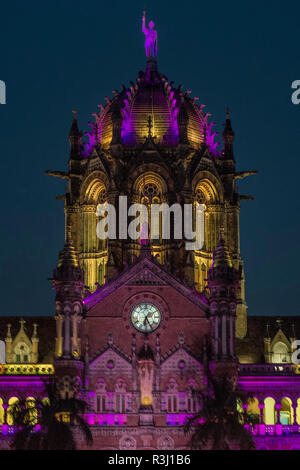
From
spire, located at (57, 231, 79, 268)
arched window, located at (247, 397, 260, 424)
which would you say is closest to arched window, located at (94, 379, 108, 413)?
spire, located at (57, 231, 79, 268)

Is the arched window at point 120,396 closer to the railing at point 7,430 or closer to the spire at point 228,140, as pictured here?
the railing at point 7,430

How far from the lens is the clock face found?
303 feet

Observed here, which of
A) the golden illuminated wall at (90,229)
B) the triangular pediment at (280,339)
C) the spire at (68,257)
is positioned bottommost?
the triangular pediment at (280,339)

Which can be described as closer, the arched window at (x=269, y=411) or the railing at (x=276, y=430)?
the railing at (x=276, y=430)

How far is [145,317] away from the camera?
92.5 metres

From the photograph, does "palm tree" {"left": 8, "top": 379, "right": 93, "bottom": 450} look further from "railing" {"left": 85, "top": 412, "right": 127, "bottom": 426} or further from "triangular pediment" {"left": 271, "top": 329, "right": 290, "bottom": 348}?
"triangular pediment" {"left": 271, "top": 329, "right": 290, "bottom": 348}

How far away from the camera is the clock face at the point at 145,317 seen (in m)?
92.4

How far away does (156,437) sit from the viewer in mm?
89500

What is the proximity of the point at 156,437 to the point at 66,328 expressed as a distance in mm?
9567

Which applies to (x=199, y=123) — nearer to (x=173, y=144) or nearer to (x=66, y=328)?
(x=173, y=144)

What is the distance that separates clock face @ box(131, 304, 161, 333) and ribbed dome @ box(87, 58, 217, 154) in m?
15.2

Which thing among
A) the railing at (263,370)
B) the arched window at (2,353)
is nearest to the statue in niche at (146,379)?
the railing at (263,370)

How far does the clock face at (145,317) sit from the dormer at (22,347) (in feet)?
27.9

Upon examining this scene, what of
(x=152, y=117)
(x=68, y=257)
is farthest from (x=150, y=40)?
(x=68, y=257)
